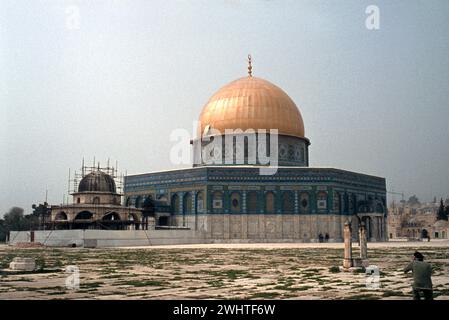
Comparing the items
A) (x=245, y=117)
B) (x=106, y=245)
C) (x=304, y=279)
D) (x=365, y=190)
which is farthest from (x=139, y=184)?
(x=304, y=279)

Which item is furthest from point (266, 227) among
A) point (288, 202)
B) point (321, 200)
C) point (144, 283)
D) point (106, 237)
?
point (144, 283)

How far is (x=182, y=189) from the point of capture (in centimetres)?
4981

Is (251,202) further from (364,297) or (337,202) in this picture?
(364,297)

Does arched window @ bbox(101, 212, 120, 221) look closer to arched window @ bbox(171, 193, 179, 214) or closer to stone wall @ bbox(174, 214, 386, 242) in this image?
arched window @ bbox(171, 193, 179, 214)

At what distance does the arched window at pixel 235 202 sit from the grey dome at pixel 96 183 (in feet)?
33.7

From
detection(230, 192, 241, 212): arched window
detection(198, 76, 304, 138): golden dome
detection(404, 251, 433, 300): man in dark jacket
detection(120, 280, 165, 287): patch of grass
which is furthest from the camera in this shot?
detection(198, 76, 304, 138): golden dome

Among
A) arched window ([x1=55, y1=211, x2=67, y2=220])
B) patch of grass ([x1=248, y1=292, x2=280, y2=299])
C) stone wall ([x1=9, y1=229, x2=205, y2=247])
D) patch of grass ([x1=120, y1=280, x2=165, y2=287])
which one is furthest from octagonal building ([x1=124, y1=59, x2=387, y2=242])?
patch of grass ([x1=248, y1=292, x2=280, y2=299])

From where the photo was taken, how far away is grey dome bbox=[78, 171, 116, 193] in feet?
154

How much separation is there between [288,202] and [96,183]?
16.5 m

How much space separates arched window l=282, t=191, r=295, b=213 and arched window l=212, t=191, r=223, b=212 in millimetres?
5423

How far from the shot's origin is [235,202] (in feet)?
158

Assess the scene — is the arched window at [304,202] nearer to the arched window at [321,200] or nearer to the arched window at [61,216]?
the arched window at [321,200]

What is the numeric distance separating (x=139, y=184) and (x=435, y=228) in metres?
52.9

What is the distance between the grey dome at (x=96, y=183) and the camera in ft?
154
